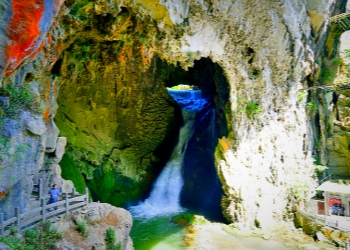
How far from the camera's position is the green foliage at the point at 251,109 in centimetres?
1447

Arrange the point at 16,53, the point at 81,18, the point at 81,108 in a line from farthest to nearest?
the point at 81,108 < the point at 81,18 < the point at 16,53

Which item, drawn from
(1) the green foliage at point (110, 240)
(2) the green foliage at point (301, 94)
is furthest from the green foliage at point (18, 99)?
(2) the green foliage at point (301, 94)

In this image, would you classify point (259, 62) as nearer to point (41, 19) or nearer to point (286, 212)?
point (286, 212)

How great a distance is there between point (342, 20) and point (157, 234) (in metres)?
15.6

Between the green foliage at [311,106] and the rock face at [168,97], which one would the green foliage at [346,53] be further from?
the green foliage at [311,106]

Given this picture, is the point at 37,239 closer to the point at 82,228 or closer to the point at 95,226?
the point at 82,228

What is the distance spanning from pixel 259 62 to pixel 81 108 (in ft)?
35.2

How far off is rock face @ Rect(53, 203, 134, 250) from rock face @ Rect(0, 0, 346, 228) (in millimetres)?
1697

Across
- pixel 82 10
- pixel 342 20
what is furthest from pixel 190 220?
pixel 342 20

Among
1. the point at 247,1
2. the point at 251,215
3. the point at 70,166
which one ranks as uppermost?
the point at 247,1

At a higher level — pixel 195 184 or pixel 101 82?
pixel 101 82

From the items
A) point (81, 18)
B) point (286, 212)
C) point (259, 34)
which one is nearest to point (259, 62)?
point (259, 34)

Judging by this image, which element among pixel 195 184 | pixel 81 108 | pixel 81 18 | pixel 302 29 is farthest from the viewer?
pixel 195 184

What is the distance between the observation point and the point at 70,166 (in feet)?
50.1
